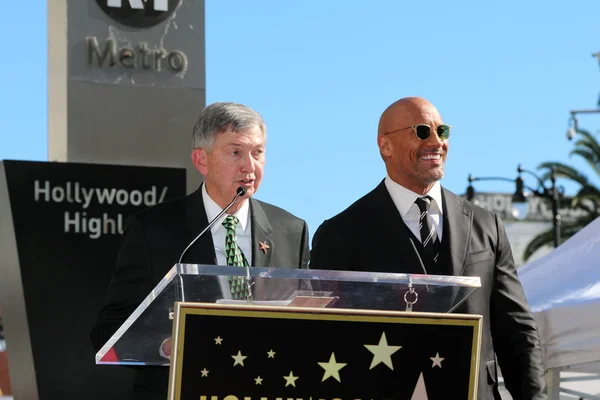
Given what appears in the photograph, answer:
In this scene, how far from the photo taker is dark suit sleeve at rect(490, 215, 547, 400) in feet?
12.7

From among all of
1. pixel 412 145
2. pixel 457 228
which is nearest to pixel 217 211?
pixel 412 145

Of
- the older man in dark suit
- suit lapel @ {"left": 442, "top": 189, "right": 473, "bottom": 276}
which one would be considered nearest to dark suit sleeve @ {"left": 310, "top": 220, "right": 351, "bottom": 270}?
the older man in dark suit

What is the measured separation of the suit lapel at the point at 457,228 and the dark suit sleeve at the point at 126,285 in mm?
1160

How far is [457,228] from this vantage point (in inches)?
155

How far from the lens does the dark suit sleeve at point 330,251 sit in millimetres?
3953

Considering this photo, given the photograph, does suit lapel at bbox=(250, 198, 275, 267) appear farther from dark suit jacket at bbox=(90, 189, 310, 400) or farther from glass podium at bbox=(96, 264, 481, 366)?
glass podium at bbox=(96, 264, 481, 366)

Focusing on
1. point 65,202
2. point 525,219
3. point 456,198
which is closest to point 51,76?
point 65,202

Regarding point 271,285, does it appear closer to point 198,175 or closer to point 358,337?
point 358,337

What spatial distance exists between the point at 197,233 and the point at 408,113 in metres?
0.96

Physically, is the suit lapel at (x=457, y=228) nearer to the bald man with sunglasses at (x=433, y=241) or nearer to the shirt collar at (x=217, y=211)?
the bald man with sunglasses at (x=433, y=241)

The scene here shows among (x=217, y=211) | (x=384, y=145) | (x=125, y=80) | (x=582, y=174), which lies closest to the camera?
(x=217, y=211)

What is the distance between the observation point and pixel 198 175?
6.16 metres

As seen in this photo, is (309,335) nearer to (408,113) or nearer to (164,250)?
(164,250)

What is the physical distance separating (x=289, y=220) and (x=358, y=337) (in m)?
1.34
